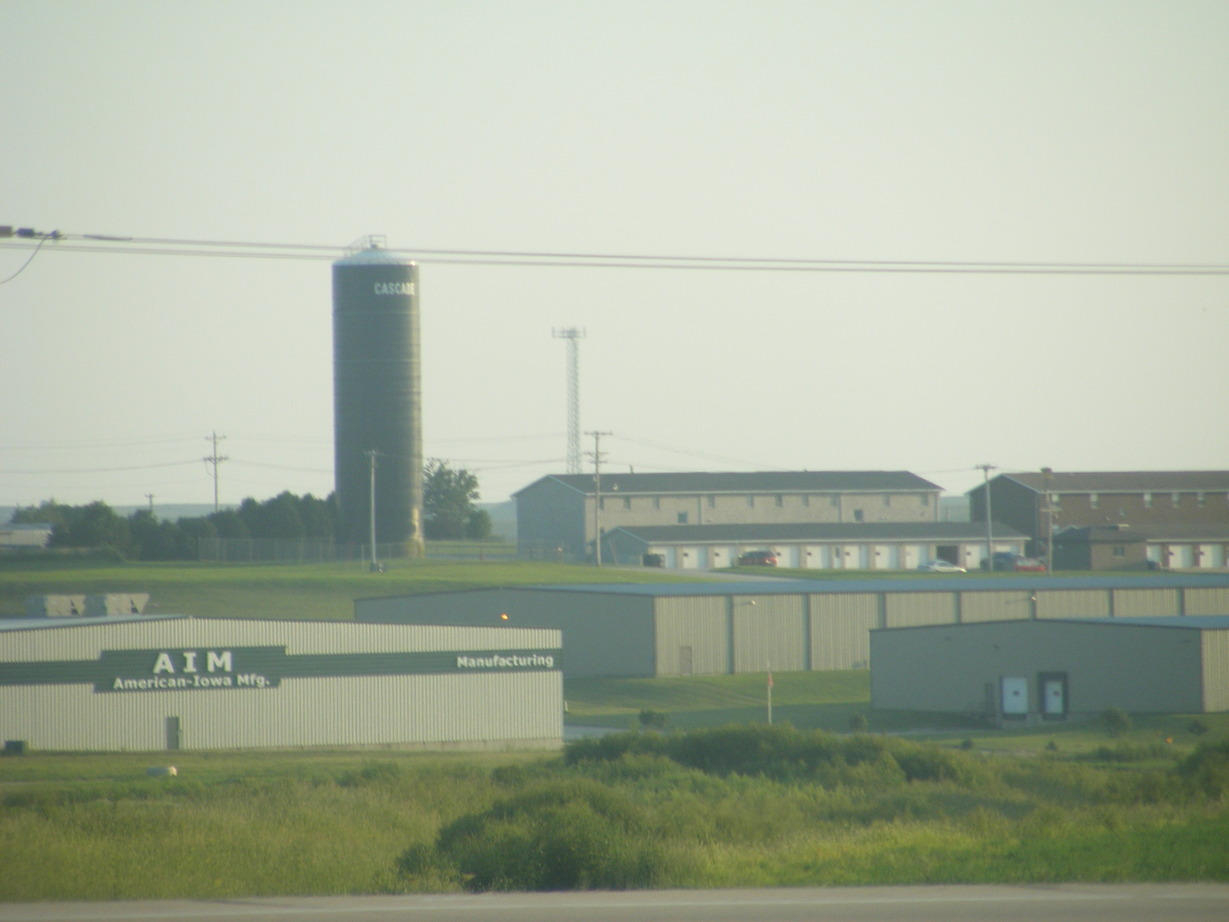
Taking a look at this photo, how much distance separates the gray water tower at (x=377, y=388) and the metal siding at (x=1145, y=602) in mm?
46954

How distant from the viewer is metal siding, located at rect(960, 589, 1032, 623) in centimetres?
6031

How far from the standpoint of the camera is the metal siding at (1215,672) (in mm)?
42625

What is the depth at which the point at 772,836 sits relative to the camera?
2039 cm

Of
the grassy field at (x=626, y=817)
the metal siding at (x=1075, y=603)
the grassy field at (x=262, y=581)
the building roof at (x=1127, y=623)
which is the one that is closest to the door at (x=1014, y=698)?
the building roof at (x=1127, y=623)

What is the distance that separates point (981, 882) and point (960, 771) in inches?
589

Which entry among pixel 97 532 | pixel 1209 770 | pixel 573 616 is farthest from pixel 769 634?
pixel 97 532

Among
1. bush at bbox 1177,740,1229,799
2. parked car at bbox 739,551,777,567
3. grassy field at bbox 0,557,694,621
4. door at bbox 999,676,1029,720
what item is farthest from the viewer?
parked car at bbox 739,551,777,567

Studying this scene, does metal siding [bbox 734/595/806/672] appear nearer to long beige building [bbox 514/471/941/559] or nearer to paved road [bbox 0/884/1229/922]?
paved road [bbox 0/884/1229/922]

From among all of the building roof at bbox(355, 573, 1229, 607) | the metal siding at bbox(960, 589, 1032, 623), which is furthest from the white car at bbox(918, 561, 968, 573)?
the metal siding at bbox(960, 589, 1032, 623)

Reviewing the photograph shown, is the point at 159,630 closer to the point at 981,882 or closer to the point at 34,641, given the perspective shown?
the point at 34,641

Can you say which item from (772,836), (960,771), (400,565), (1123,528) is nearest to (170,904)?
(772,836)

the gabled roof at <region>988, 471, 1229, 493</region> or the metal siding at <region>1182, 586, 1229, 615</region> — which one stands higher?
the gabled roof at <region>988, 471, 1229, 493</region>

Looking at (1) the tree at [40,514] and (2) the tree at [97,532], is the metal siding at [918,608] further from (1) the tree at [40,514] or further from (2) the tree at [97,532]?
(1) the tree at [40,514]

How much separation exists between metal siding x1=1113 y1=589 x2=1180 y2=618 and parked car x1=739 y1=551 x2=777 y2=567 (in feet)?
131
